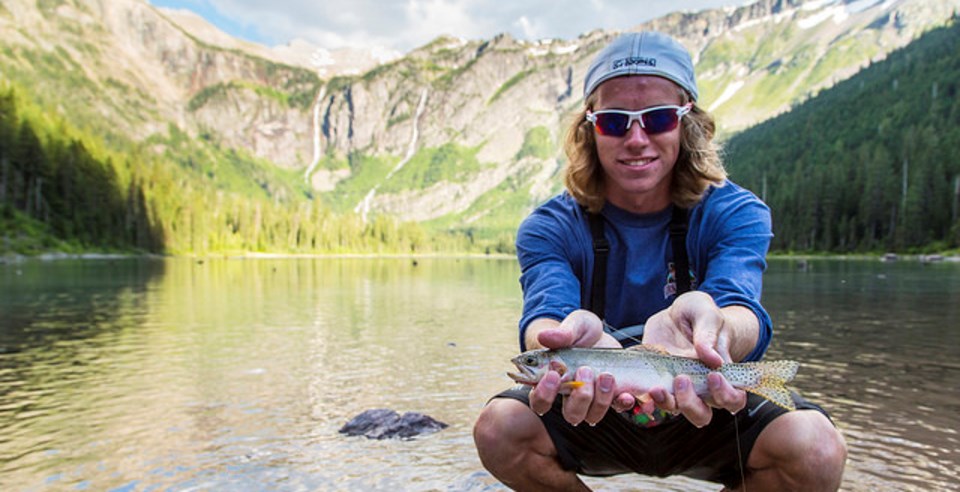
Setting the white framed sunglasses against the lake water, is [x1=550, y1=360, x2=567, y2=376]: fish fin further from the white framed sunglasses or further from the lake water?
the lake water

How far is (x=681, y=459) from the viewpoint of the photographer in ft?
14.6

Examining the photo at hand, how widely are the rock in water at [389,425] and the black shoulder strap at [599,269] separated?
6.58 m

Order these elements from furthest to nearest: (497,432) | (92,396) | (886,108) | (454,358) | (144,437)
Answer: (886,108)
(454,358)
(92,396)
(144,437)
(497,432)

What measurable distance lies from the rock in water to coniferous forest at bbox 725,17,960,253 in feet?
179

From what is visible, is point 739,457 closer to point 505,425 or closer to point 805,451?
point 805,451

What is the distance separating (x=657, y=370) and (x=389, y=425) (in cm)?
807

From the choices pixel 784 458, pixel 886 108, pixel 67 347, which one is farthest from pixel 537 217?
pixel 886 108

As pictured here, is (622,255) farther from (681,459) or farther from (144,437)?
(144,437)

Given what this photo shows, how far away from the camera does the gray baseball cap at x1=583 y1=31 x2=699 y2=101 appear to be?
14.7ft

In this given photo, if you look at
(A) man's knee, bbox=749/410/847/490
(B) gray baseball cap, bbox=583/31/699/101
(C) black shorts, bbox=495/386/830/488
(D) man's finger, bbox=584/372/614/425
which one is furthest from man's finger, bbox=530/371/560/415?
(B) gray baseball cap, bbox=583/31/699/101

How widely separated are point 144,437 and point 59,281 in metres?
45.1

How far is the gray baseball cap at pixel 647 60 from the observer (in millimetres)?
4480

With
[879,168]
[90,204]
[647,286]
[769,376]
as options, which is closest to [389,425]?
[647,286]

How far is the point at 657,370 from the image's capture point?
11.5ft
